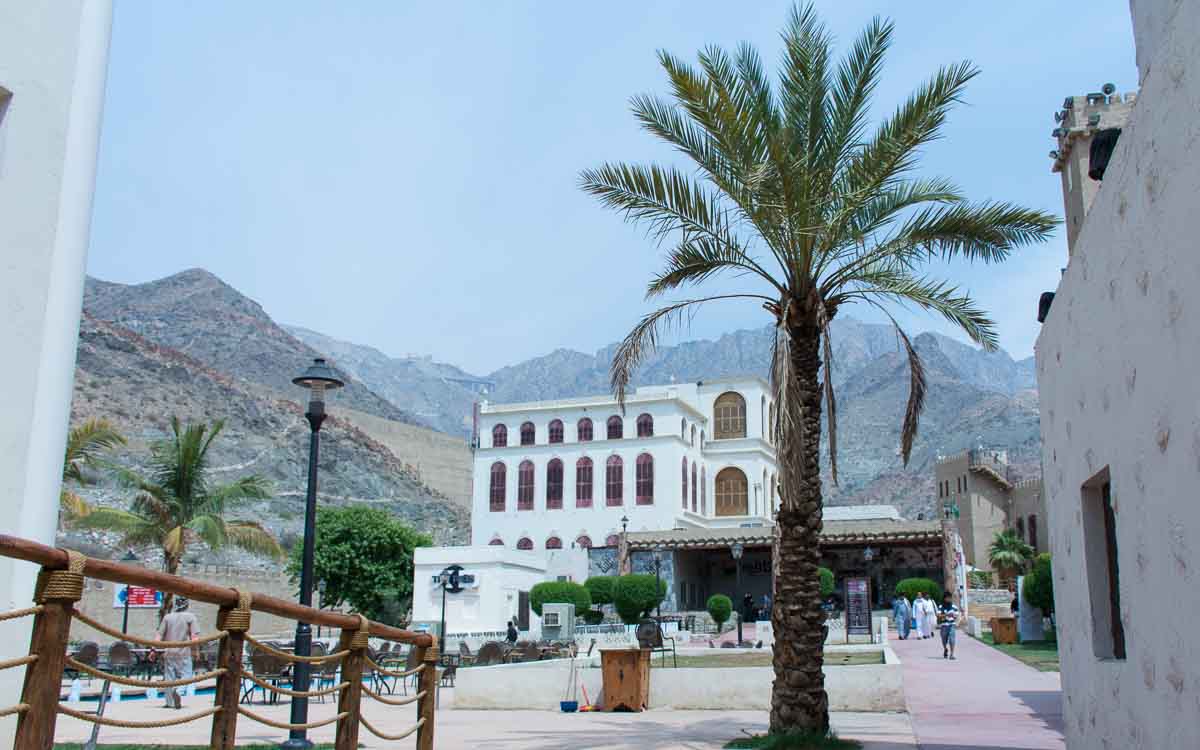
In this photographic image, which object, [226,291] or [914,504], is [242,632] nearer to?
[914,504]

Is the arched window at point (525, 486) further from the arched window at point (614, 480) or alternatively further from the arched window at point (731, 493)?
the arched window at point (731, 493)

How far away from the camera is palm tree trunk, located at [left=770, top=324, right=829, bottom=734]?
1010 centimetres

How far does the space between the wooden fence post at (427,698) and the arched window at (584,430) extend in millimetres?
49779

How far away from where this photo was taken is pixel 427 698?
6484 millimetres

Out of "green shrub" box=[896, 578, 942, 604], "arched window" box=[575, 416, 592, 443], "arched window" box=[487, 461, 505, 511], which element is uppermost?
"arched window" box=[575, 416, 592, 443]

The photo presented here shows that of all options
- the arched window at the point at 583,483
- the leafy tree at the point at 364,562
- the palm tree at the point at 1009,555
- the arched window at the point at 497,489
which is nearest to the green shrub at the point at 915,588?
the palm tree at the point at 1009,555

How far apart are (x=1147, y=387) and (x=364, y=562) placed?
38.9 metres

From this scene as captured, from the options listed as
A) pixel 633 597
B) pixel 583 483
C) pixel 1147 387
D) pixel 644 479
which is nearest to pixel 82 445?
pixel 1147 387

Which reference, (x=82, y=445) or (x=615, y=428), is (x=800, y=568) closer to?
(x=82, y=445)

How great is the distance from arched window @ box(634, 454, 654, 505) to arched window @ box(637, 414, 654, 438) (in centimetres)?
112

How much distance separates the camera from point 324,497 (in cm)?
8525

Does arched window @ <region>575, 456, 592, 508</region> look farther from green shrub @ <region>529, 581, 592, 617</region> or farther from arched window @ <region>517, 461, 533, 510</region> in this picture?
green shrub @ <region>529, 581, 592, 617</region>

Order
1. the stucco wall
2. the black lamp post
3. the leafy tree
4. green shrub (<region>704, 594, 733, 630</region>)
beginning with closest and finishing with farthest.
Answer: the stucco wall
the black lamp post
green shrub (<region>704, 594, 733, 630</region>)
the leafy tree

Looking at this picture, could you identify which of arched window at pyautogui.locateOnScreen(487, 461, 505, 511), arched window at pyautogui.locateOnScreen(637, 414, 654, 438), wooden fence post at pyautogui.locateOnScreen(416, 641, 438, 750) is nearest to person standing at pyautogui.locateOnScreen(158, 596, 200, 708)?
wooden fence post at pyautogui.locateOnScreen(416, 641, 438, 750)
